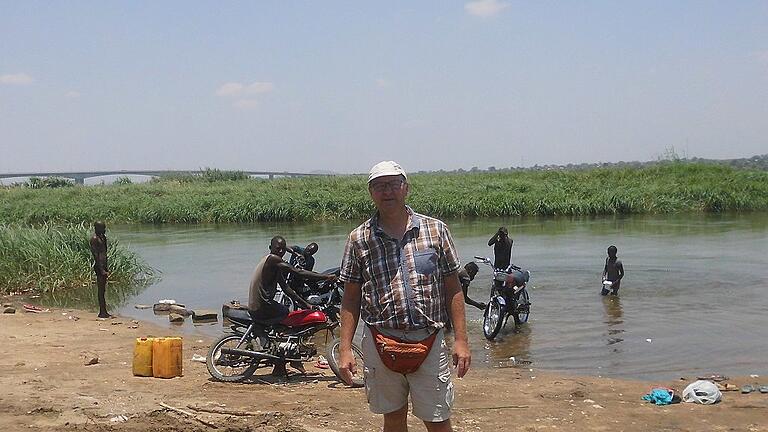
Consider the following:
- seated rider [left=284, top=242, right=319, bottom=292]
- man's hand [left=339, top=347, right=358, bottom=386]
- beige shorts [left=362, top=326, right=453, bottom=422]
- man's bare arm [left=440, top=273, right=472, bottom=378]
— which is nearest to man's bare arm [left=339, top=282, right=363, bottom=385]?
man's hand [left=339, top=347, right=358, bottom=386]

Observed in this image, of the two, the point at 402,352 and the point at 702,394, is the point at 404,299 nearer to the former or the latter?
the point at 402,352

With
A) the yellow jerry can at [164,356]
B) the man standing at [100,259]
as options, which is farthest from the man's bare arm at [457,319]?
the man standing at [100,259]

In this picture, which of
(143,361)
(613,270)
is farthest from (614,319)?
(143,361)

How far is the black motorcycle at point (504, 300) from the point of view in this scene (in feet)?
40.6

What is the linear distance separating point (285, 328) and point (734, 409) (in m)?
4.46

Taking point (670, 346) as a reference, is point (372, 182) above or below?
above

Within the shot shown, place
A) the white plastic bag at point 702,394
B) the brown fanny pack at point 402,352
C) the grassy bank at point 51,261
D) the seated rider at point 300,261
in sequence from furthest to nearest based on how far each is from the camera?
1. the grassy bank at point 51,261
2. the seated rider at point 300,261
3. the white plastic bag at point 702,394
4. the brown fanny pack at point 402,352

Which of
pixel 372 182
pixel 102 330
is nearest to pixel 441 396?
pixel 372 182

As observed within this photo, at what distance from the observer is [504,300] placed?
12539mm

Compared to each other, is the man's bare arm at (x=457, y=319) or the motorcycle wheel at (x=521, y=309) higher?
the man's bare arm at (x=457, y=319)

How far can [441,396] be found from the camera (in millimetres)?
4754

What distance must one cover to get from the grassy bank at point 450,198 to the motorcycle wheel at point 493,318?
30.9 meters

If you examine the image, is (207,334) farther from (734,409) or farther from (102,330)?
(734,409)

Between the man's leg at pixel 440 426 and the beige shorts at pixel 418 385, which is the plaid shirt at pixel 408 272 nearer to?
the beige shorts at pixel 418 385
